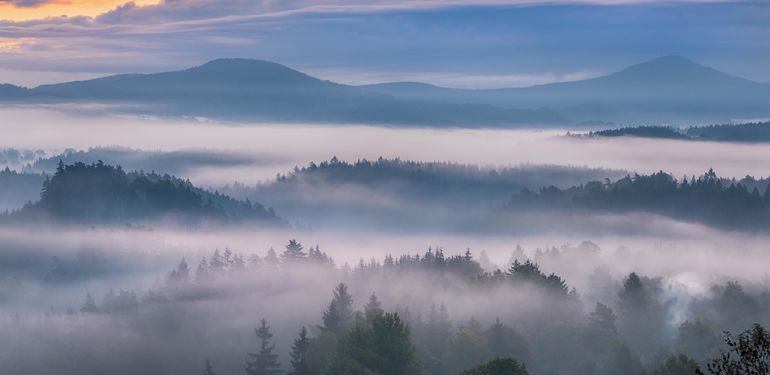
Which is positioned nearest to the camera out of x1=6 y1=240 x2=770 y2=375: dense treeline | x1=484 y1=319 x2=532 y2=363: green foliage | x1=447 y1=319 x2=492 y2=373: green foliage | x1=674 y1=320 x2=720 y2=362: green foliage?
x1=6 y1=240 x2=770 y2=375: dense treeline

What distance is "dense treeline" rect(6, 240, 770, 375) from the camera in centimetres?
10775

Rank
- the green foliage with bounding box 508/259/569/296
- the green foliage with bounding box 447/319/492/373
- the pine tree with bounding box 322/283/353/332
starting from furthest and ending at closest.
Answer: the green foliage with bounding box 508/259/569/296 < the pine tree with bounding box 322/283/353/332 < the green foliage with bounding box 447/319/492/373

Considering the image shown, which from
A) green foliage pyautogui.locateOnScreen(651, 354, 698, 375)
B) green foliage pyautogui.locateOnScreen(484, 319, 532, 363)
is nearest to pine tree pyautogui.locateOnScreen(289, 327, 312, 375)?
green foliage pyautogui.locateOnScreen(484, 319, 532, 363)

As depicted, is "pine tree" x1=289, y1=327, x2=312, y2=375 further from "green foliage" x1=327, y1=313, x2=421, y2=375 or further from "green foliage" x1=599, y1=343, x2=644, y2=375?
"green foliage" x1=599, y1=343, x2=644, y2=375

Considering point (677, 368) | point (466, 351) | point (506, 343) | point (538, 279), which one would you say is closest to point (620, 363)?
point (466, 351)

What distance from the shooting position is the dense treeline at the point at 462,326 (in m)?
108

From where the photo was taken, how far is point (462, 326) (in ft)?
442

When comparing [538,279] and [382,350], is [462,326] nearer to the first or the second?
[538,279]

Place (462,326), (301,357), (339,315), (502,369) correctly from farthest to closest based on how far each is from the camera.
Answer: (339,315) → (462,326) → (301,357) → (502,369)

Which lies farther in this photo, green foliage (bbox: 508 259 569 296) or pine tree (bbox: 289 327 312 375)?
green foliage (bbox: 508 259 569 296)

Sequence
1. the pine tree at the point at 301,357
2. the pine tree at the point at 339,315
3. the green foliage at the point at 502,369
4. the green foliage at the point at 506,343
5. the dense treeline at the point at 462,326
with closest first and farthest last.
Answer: the green foliage at the point at 502,369 → the dense treeline at the point at 462,326 → the pine tree at the point at 301,357 → the green foliage at the point at 506,343 → the pine tree at the point at 339,315

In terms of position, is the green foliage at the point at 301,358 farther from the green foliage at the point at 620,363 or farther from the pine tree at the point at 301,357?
the green foliage at the point at 620,363

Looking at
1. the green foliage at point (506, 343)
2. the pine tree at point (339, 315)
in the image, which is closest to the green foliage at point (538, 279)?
the pine tree at point (339, 315)

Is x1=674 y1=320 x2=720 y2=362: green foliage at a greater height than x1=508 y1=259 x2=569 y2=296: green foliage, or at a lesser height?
lesser
